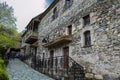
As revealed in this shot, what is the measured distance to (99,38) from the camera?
8055 millimetres

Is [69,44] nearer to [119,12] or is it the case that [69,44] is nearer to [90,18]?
[90,18]

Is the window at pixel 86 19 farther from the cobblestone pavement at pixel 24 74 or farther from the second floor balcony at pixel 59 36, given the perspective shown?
the cobblestone pavement at pixel 24 74

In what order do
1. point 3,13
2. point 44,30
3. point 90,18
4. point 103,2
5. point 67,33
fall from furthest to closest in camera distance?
point 3,13, point 44,30, point 67,33, point 90,18, point 103,2

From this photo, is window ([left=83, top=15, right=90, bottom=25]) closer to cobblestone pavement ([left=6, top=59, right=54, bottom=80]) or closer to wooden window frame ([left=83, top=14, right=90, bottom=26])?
wooden window frame ([left=83, top=14, right=90, bottom=26])

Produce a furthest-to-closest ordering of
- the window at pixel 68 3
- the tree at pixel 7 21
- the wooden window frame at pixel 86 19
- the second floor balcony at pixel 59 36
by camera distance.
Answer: the tree at pixel 7 21 → the window at pixel 68 3 → the second floor balcony at pixel 59 36 → the wooden window frame at pixel 86 19

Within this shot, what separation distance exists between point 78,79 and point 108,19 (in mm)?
3966

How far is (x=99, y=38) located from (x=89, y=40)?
1.10 meters

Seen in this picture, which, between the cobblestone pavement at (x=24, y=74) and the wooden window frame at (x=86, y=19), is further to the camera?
the cobblestone pavement at (x=24, y=74)

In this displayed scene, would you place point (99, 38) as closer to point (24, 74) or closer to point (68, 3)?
point (68, 3)

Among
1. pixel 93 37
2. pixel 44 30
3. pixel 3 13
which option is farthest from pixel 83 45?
pixel 3 13

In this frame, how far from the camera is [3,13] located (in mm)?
19281

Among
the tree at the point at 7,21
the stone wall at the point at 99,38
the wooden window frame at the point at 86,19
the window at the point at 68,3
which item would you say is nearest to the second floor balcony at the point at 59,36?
the stone wall at the point at 99,38

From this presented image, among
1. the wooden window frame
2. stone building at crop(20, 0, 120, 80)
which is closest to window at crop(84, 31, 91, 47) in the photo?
stone building at crop(20, 0, 120, 80)

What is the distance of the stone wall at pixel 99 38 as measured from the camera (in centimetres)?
708
